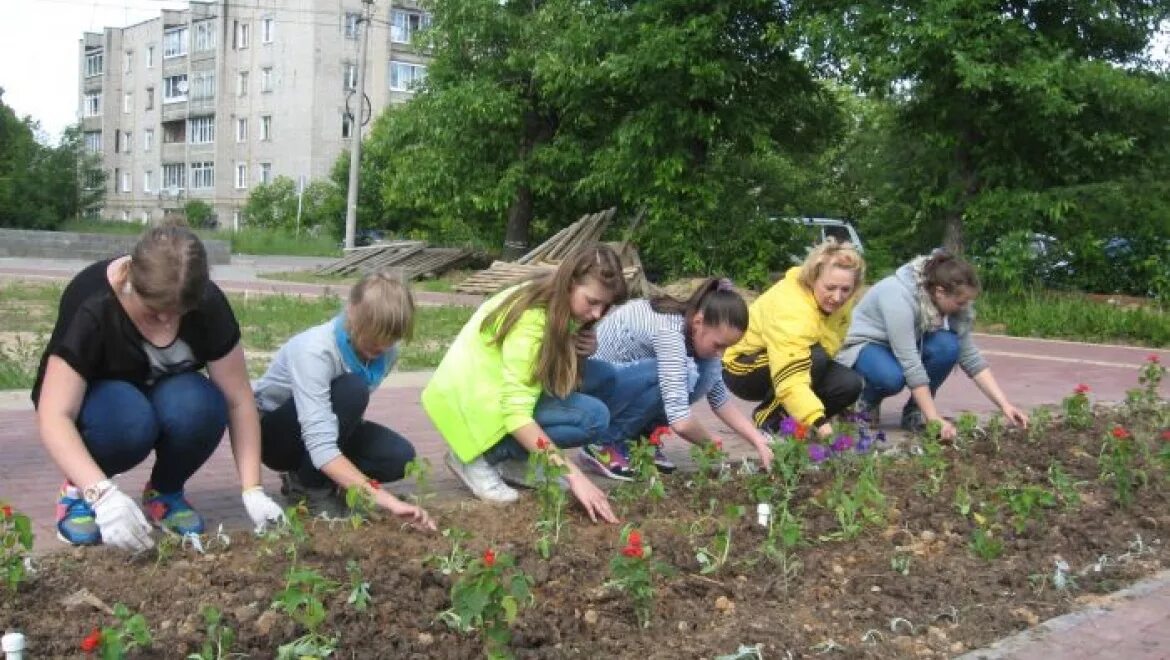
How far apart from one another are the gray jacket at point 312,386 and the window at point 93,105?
250 feet

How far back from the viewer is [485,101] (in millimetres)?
21031

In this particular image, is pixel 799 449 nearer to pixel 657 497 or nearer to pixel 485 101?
pixel 657 497

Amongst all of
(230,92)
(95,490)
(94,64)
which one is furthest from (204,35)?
(95,490)

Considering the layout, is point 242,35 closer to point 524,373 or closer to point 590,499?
point 524,373

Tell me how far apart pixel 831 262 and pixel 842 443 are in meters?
1.23

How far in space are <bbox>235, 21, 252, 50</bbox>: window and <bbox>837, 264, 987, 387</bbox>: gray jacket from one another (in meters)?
59.1

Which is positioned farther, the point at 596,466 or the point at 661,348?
the point at 596,466

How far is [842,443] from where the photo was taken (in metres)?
4.58

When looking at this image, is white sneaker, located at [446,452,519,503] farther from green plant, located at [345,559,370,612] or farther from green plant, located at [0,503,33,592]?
green plant, located at [0,503,33,592]

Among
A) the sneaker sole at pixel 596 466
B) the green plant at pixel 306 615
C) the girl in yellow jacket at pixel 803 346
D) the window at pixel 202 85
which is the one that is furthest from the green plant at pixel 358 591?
the window at pixel 202 85

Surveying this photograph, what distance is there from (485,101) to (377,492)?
18121 mm

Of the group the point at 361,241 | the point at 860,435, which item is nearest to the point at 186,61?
the point at 361,241

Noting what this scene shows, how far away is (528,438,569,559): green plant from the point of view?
3.62 meters

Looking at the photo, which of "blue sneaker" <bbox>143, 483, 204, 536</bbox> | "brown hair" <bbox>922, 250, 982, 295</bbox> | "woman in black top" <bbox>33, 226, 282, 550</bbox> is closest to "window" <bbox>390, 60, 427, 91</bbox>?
"brown hair" <bbox>922, 250, 982, 295</bbox>
